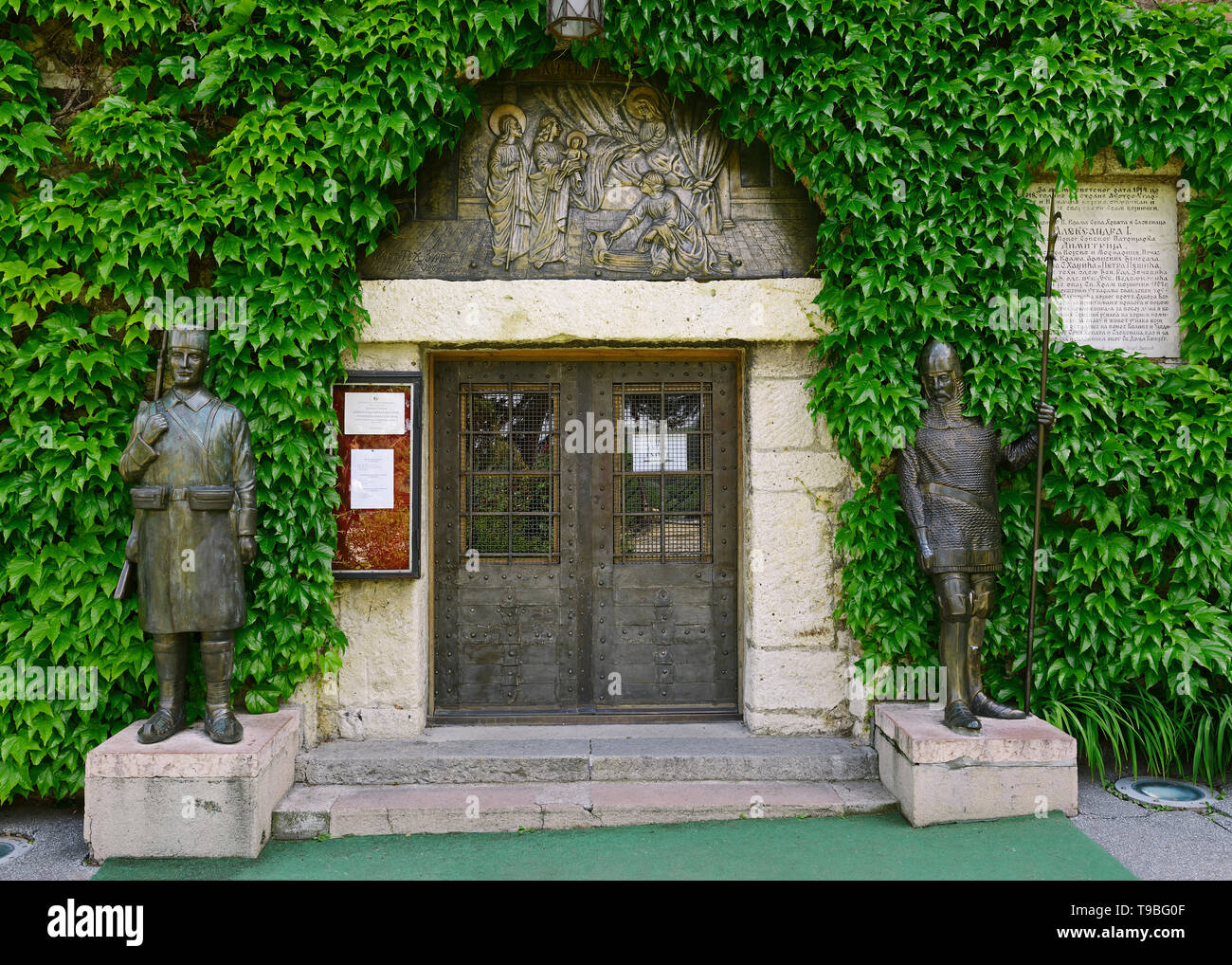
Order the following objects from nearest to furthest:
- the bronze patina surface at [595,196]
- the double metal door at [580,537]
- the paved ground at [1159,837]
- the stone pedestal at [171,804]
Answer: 1. the paved ground at [1159,837]
2. the stone pedestal at [171,804]
3. the bronze patina surface at [595,196]
4. the double metal door at [580,537]

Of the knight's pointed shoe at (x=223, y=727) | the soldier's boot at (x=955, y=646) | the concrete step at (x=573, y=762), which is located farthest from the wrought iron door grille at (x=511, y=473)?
the soldier's boot at (x=955, y=646)

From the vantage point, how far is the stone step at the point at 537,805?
11.7ft

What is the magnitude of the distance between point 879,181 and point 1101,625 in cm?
232

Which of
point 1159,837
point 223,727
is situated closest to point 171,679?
point 223,727

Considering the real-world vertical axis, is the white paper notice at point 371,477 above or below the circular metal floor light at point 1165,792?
above

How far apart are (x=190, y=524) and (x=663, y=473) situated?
2250mm

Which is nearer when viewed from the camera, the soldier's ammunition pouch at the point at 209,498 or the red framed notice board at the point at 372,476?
the soldier's ammunition pouch at the point at 209,498

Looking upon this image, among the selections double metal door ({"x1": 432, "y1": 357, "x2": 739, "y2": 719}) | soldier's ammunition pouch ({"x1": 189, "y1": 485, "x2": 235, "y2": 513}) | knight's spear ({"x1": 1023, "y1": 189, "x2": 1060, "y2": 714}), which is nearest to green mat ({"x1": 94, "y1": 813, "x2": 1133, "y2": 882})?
knight's spear ({"x1": 1023, "y1": 189, "x2": 1060, "y2": 714})

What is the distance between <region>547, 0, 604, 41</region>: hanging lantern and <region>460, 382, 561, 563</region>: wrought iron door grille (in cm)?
165

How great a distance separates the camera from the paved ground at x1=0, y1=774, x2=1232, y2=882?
3176mm

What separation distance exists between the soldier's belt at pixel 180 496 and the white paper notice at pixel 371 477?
0.68m

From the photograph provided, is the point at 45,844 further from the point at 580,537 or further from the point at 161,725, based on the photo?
the point at 580,537

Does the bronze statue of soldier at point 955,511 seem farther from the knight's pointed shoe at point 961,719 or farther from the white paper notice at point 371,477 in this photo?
the white paper notice at point 371,477

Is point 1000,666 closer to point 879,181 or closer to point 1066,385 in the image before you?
point 1066,385
